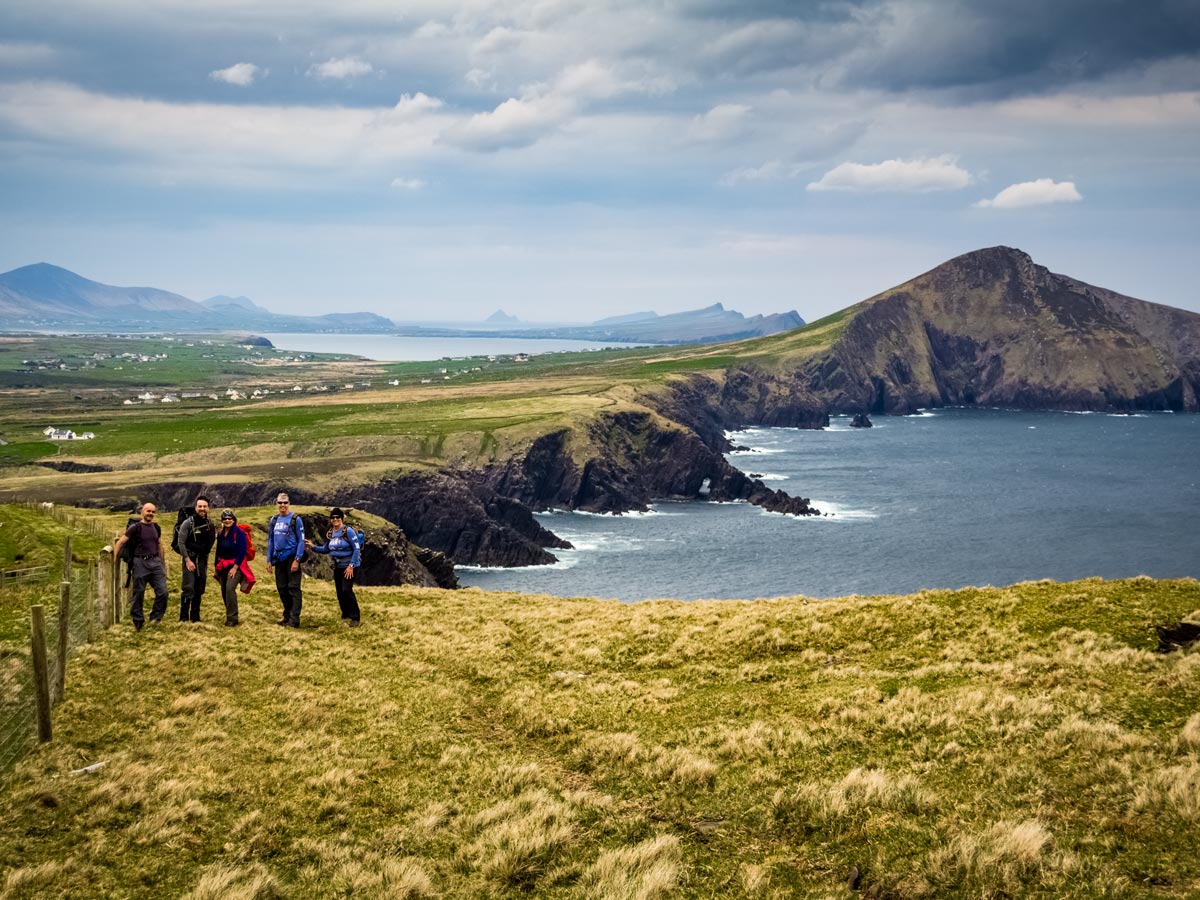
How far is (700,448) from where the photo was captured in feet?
563

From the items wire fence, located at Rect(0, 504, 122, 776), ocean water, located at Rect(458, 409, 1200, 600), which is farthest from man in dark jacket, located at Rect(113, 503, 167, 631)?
ocean water, located at Rect(458, 409, 1200, 600)

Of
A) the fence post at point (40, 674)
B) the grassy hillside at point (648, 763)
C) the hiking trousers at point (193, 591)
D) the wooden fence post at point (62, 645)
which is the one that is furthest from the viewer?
the hiking trousers at point (193, 591)

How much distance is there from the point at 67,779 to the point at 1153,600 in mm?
25194

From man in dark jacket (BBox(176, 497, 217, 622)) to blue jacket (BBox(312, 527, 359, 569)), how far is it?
330 centimetres

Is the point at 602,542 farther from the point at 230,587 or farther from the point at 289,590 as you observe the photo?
the point at 230,587

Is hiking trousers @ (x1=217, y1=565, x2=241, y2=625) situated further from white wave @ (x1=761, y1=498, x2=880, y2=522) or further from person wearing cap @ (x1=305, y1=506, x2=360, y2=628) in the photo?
white wave @ (x1=761, y1=498, x2=880, y2=522)

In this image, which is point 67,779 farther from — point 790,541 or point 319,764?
point 790,541

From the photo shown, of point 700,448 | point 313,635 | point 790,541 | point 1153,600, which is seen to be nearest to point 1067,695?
point 1153,600

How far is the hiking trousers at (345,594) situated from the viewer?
92.9ft

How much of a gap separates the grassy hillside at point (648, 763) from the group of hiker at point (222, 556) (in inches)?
45.4

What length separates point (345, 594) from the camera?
29.0 m

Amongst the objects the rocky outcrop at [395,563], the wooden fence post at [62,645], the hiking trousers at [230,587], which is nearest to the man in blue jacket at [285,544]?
the hiking trousers at [230,587]

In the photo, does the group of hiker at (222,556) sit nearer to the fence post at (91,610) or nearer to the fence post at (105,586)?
the fence post at (105,586)

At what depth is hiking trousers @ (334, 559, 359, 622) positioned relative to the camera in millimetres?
28328
